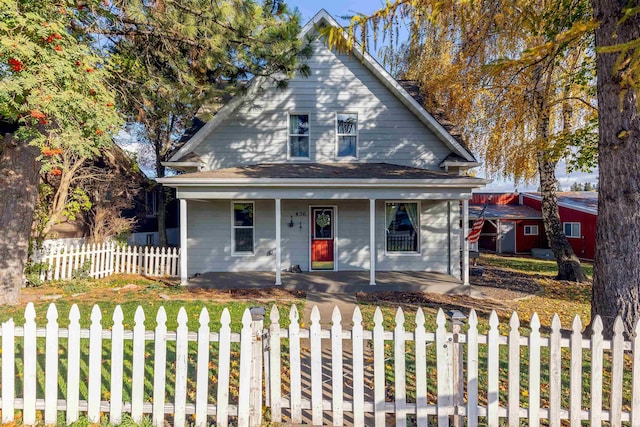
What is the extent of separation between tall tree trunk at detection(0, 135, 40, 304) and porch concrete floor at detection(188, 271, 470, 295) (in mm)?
3665

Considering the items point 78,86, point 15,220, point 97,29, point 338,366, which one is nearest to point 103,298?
point 15,220

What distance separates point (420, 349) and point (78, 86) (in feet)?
17.8

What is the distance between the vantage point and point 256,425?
310 centimetres

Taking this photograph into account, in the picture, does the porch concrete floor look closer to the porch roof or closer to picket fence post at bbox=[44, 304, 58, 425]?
the porch roof

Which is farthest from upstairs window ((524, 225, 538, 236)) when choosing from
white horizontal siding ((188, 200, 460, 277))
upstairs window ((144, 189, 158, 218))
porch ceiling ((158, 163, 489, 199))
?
upstairs window ((144, 189, 158, 218))

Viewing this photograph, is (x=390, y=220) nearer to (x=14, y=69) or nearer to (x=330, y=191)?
(x=330, y=191)

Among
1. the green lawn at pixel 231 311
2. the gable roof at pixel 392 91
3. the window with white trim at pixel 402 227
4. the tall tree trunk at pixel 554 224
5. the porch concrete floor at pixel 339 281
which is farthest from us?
the tall tree trunk at pixel 554 224

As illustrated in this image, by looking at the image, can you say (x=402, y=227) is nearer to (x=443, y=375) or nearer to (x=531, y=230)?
(x=443, y=375)

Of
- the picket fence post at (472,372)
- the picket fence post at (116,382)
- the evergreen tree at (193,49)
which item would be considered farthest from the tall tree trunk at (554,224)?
the picket fence post at (116,382)

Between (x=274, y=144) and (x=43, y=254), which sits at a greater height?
(x=274, y=144)

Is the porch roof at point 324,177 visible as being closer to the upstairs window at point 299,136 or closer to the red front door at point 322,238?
the upstairs window at point 299,136

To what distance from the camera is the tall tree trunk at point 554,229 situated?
1098 cm

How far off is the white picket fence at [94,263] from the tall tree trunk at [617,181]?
10405 millimetres

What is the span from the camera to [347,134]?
11.0 m
